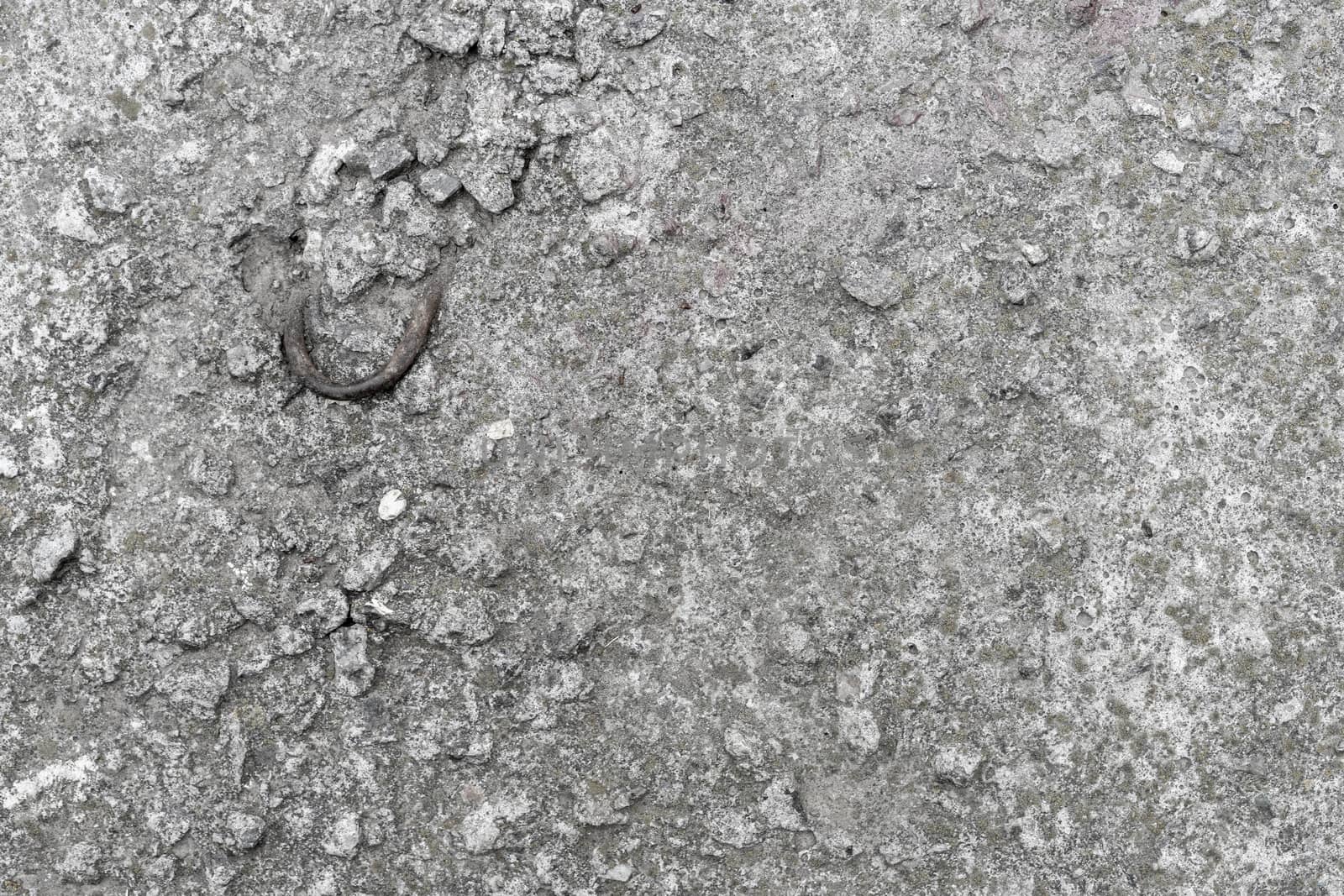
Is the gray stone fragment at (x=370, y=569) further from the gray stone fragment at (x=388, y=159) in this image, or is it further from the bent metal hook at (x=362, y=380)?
the gray stone fragment at (x=388, y=159)

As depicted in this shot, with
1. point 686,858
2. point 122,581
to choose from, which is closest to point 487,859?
point 686,858

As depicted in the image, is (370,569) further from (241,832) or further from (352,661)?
(241,832)

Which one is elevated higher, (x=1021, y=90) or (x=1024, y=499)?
(x=1021, y=90)

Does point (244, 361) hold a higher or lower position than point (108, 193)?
lower

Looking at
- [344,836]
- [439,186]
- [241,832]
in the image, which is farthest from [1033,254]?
[241,832]

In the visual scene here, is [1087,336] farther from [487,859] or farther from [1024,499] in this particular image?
[487,859]

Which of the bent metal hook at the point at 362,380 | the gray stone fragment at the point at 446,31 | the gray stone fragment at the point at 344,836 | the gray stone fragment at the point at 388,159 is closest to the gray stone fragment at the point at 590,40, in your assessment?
the gray stone fragment at the point at 446,31
